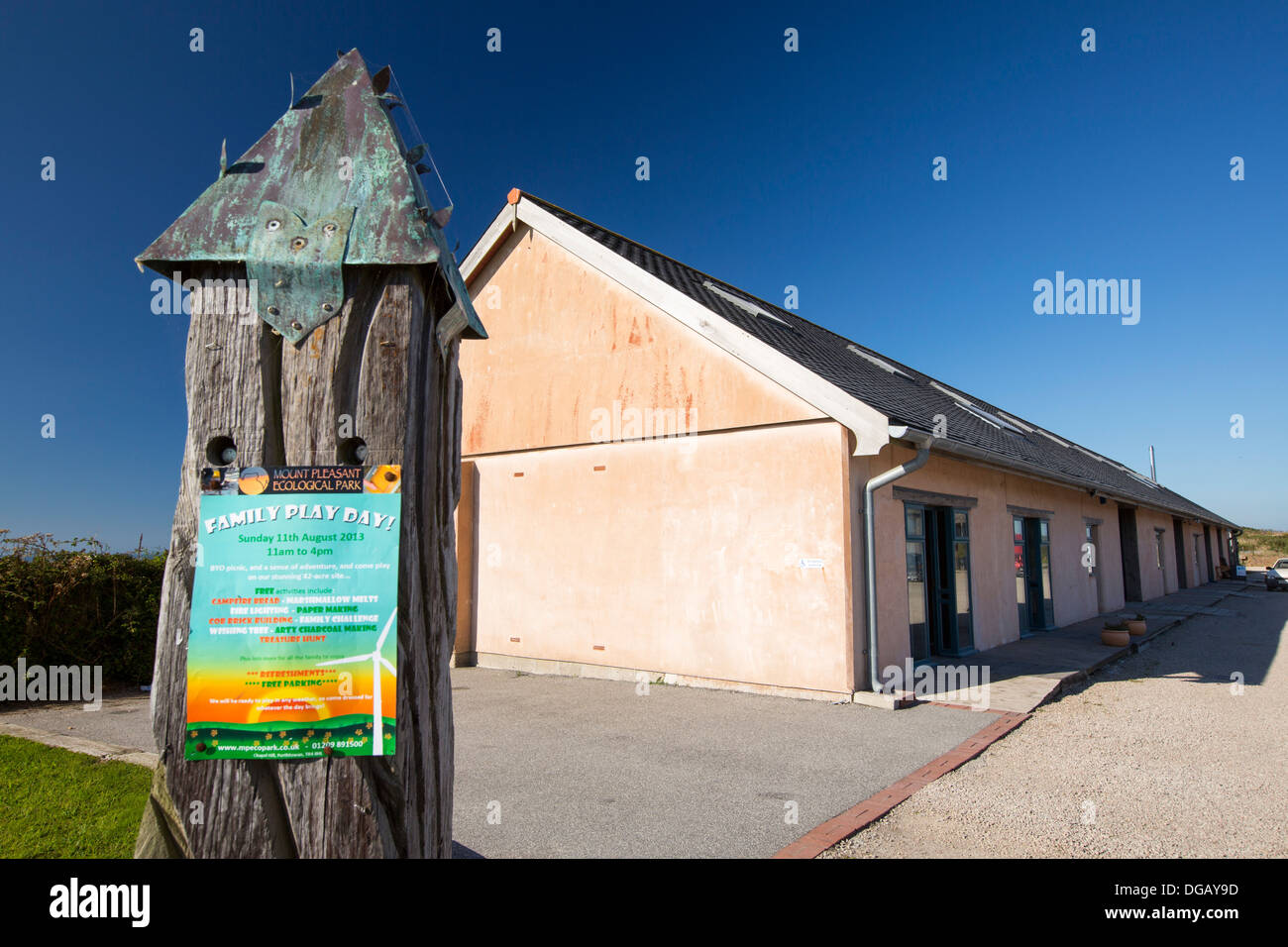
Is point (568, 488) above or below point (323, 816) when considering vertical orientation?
above

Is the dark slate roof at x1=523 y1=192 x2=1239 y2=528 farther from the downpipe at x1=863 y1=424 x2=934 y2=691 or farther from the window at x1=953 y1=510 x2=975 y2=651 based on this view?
the window at x1=953 y1=510 x2=975 y2=651

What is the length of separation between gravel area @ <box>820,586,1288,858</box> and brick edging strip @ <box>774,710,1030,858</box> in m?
0.06

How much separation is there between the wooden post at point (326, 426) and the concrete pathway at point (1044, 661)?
24.2ft

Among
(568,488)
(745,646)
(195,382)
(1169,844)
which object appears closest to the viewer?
(195,382)

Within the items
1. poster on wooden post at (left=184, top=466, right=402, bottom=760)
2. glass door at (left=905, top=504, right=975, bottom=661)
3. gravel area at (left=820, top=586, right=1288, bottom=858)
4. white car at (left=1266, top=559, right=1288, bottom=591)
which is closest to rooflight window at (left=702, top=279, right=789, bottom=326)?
glass door at (left=905, top=504, right=975, bottom=661)

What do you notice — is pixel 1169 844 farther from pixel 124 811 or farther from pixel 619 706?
pixel 124 811

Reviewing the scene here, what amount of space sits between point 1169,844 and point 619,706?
5402 millimetres

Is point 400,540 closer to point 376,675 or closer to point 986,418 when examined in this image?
point 376,675

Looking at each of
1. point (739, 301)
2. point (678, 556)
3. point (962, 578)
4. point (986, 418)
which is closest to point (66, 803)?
point (678, 556)

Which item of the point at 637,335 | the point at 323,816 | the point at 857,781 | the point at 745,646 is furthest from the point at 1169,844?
the point at 637,335

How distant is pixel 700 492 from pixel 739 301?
467cm

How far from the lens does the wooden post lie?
1847mm

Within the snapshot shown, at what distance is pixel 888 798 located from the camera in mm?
4969
